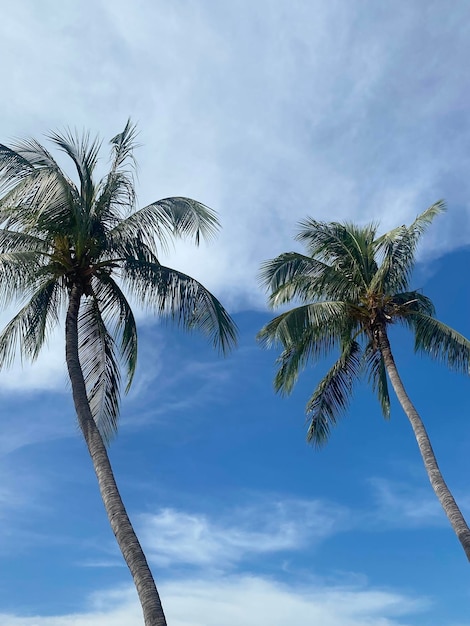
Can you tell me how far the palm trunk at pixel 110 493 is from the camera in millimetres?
10688

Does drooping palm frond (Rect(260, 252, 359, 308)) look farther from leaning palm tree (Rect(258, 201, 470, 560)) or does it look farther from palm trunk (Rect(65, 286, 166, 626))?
palm trunk (Rect(65, 286, 166, 626))

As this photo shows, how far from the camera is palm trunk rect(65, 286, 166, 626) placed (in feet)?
35.1

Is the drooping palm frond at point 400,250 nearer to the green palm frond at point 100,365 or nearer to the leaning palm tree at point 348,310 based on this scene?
the leaning palm tree at point 348,310

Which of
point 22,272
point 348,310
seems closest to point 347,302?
point 348,310

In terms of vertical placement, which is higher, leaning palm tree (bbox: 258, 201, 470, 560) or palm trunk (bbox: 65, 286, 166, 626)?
leaning palm tree (bbox: 258, 201, 470, 560)

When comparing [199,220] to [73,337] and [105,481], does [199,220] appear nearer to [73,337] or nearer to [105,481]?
[73,337]

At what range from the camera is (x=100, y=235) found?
15.1 metres

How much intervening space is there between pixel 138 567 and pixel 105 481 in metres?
1.78

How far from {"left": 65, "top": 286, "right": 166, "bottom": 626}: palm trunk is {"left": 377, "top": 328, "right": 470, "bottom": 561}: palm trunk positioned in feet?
27.7

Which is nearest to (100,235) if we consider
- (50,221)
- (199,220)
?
(50,221)

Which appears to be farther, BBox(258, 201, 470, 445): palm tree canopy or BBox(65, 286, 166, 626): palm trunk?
BBox(258, 201, 470, 445): palm tree canopy

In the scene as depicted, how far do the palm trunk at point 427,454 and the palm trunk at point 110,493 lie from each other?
8455mm

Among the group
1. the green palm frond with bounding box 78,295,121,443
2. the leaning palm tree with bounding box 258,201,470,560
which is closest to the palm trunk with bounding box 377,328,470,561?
the leaning palm tree with bounding box 258,201,470,560

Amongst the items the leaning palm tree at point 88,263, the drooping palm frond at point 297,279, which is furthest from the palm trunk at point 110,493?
the drooping palm frond at point 297,279
